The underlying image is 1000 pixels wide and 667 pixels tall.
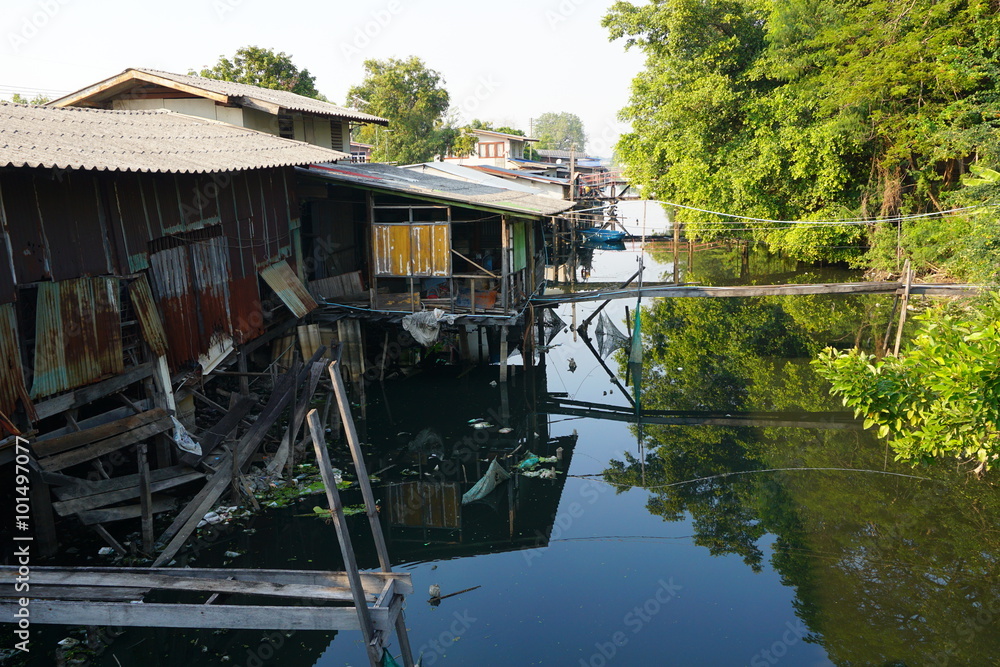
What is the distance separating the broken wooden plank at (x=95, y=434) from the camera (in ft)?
26.5

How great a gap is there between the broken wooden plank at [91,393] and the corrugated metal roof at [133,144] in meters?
2.77

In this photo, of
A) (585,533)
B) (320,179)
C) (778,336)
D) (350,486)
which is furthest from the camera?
(778,336)

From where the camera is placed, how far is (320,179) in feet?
49.1

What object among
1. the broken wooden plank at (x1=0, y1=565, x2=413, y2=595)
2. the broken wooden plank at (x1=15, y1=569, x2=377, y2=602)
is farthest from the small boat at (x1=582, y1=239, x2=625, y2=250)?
the broken wooden plank at (x1=15, y1=569, x2=377, y2=602)

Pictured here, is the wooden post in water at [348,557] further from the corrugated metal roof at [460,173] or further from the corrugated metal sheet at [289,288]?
the corrugated metal roof at [460,173]

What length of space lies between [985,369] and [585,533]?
261 inches

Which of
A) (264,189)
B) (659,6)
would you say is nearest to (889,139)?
(659,6)

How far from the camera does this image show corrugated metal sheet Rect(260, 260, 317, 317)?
13.5m

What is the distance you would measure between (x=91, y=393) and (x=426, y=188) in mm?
9185

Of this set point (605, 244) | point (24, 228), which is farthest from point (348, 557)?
point (605, 244)

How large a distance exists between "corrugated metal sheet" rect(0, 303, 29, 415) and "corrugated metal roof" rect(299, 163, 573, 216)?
812 centimetres

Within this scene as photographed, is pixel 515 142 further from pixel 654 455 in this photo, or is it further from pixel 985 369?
pixel 985 369
